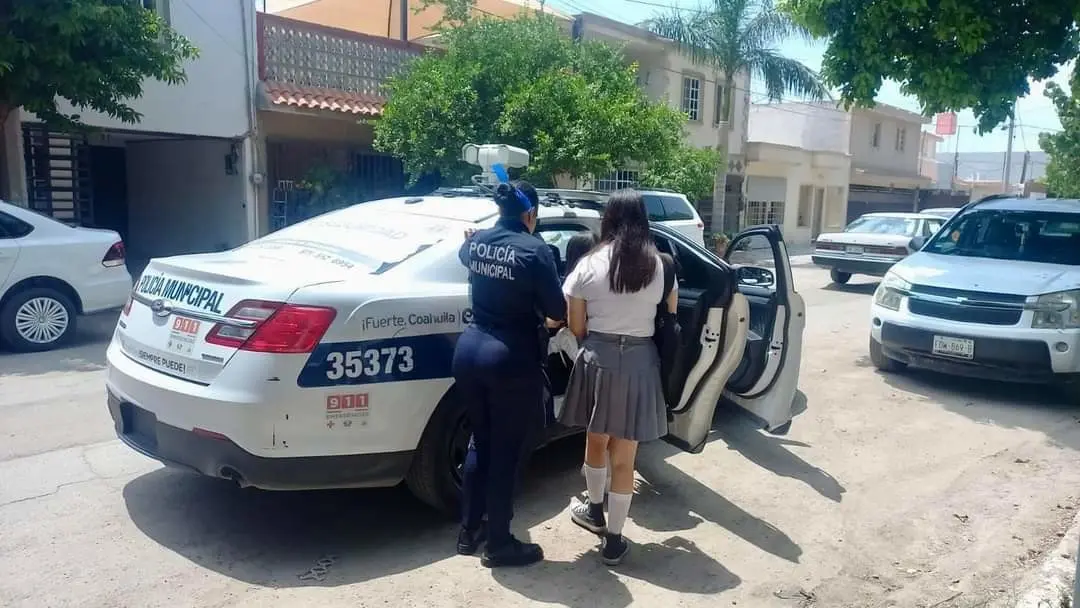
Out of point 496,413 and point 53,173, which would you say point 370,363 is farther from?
point 53,173

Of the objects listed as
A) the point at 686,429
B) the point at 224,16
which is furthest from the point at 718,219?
the point at 686,429

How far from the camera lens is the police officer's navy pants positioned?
3656mm

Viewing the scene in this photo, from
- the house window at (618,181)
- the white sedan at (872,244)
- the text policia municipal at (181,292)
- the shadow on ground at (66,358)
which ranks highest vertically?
the house window at (618,181)

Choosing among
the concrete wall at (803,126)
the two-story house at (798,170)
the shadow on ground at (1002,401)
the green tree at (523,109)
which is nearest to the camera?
the shadow on ground at (1002,401)

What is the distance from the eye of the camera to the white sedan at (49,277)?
8.07 meters

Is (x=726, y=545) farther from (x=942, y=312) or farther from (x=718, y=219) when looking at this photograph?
(x=718, y=219)

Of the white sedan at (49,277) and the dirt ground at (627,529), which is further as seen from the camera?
the white sedan at (49,277)

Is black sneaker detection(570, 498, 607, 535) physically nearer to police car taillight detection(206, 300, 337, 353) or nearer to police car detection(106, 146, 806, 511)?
police car detection(106, 146, 806, 511)

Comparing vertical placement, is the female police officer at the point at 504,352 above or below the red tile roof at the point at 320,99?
below

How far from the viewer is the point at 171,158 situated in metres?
15.6

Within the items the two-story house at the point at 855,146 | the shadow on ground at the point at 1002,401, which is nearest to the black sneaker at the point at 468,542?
the shadow on ground at the point at 1002,401

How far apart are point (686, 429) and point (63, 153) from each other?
39.6 ft

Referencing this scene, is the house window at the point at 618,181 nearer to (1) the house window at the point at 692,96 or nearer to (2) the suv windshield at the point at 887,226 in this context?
(1) the house window at the point at 692,96

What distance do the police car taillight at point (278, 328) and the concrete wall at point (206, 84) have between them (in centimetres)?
1030
